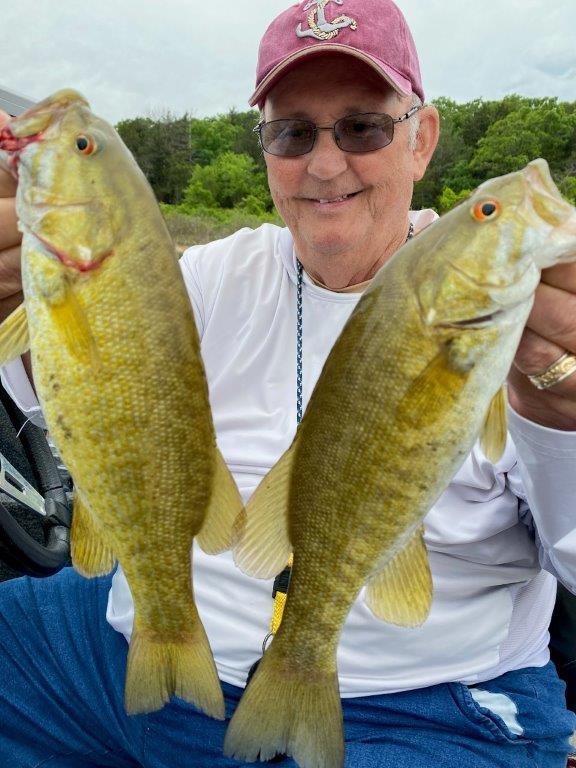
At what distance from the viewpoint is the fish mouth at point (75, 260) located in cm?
136

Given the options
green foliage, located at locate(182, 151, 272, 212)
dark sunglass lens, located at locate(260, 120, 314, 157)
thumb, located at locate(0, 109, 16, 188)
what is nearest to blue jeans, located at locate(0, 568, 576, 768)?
thumb, located at locate(0, 109, 16, 188)

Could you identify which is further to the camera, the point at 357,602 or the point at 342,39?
the point at 342,39

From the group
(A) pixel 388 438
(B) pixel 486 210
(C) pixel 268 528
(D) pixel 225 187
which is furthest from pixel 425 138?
(D) pixel 225 187

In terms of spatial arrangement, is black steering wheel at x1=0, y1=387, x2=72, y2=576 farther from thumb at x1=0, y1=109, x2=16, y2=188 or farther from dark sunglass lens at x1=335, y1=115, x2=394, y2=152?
dark sunglass lens at x1=335, y1=115, x2=394, y2=152

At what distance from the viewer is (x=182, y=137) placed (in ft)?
169

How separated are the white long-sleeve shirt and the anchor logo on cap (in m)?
0.80

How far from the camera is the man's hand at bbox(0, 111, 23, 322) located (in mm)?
1442

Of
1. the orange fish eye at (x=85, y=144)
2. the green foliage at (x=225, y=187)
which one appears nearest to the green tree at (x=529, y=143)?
the green foliage at (x=225, y=187)

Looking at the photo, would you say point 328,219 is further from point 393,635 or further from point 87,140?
point 393,635

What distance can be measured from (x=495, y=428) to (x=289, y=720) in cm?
82

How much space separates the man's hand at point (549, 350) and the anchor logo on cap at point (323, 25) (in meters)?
1.42

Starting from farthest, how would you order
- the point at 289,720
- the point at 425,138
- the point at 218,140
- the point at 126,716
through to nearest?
the point at 218,140, the point at 425,138, the point at 126,716, the point at 289,720

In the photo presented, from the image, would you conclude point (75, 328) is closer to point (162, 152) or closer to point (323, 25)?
point (323, 25)

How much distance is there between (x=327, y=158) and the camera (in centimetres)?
230
